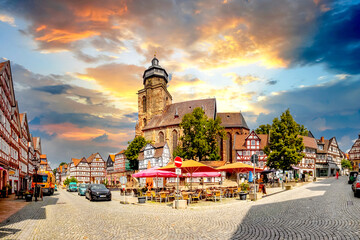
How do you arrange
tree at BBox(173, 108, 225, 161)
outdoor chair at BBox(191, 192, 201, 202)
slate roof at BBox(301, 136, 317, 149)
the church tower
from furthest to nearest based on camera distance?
the church tower, slate roof at BBox(301, 136, 317, 149), tree at BBox(173, 108, 225, 161), outdoor chair at BBox(191, 192, 201, 202)

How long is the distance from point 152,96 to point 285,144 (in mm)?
46956

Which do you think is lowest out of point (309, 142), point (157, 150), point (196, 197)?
point (196, 197)

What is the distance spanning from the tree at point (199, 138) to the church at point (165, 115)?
11693 mm

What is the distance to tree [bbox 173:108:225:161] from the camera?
53.2 meters

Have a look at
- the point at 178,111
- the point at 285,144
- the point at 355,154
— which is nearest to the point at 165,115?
the point at 178,111

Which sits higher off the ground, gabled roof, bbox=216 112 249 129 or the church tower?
the church tower

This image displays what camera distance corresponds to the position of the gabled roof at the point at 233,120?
71.6 m

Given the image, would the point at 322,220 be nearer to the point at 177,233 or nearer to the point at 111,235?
the point at 177,233

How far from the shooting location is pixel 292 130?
4728 cm

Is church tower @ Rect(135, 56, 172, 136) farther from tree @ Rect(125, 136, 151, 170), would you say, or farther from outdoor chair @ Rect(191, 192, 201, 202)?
outdoor chair @ Rect(191, 192, 201, 202)

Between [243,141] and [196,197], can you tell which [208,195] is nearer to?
[196,197]

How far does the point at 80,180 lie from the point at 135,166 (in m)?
47.4

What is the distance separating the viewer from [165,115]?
3182 inches

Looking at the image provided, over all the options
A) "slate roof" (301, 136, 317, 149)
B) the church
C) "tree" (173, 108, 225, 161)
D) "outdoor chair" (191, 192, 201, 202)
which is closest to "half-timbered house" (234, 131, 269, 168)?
the church
